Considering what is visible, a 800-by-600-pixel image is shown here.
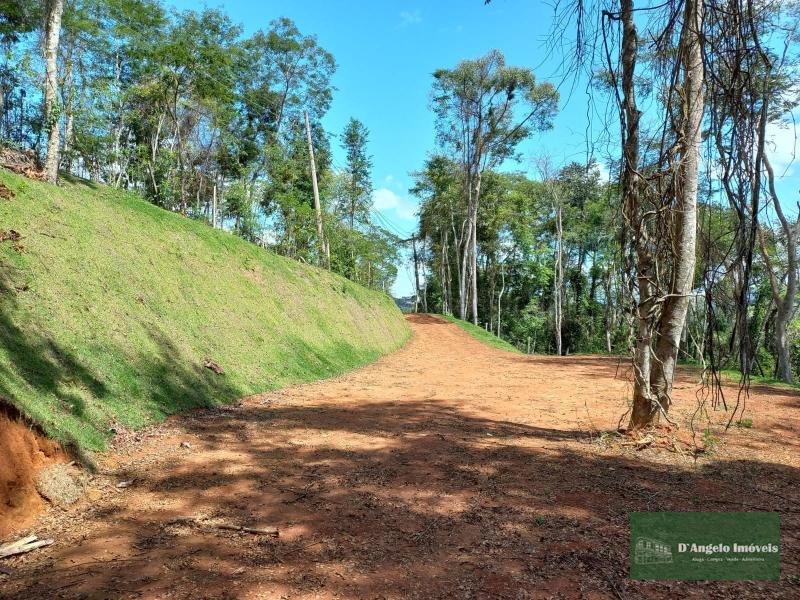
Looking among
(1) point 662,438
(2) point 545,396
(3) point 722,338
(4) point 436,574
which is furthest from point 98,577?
(2) point 545,396

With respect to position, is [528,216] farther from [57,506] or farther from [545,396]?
[57,506]

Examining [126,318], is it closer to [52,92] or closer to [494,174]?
[52,92]

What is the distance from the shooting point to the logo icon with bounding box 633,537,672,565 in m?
2.31

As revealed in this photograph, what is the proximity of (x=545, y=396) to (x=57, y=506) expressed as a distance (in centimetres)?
727

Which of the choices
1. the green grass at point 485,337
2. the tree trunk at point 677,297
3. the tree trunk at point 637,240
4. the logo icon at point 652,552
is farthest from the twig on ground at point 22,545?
the green grass at point 485,337

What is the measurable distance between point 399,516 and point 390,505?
0.20 meters

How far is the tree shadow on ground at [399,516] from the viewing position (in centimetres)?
219

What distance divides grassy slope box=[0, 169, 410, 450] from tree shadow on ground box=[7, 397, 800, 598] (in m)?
0.94

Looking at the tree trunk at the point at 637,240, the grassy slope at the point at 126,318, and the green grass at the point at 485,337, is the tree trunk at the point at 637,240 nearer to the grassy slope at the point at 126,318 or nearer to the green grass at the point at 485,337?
the grassy slope at the point at 126,318

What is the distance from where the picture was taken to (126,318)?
5898 mm

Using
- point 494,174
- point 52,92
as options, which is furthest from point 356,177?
point 52,92

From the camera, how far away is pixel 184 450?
4371mm

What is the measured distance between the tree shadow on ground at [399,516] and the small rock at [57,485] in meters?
0.33

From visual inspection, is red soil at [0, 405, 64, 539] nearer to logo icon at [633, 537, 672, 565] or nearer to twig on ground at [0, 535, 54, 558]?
twig on ground at [0, 535, 54, 558]
